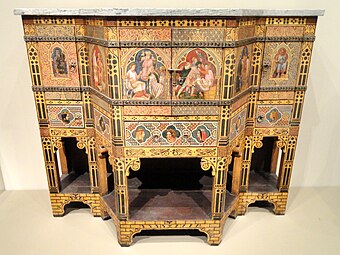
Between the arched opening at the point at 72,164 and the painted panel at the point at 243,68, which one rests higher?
the painted panel at the point at 243,68

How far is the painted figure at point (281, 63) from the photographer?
16.4 ft

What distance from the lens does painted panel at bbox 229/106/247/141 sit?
4.78 meters

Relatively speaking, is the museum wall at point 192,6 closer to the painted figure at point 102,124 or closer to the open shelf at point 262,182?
the open shelf at point 262,182

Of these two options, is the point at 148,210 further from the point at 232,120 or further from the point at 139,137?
the point at 232,120

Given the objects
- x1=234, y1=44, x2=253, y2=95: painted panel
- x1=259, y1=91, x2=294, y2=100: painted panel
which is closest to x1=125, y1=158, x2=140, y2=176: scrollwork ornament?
x1=234, y1=44, x2=253, y2=95: painted panel

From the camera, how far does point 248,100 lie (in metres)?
5.15

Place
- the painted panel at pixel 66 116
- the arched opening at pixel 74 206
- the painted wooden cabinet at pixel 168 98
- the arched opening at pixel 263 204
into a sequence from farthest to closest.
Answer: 1. the arched opening at pixel 263 204
2. the arched opening at pixel 74 206
3. the painted panel at pixel 66 116
4. the painted wooden cabinet at pixel 168 98

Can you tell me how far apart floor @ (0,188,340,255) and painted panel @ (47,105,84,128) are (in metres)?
1.72

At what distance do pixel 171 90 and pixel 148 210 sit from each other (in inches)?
79.6

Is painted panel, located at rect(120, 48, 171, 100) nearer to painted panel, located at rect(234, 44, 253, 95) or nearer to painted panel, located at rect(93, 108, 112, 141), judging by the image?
painted panel, located at rect(93, 108, 112, 141)

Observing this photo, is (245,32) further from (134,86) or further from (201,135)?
(134,86)

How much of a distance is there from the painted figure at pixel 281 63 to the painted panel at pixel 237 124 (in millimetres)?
733

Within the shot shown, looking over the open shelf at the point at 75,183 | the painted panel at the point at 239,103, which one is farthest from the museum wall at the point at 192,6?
the painted panel at the point at 239,103

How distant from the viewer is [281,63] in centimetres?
504
